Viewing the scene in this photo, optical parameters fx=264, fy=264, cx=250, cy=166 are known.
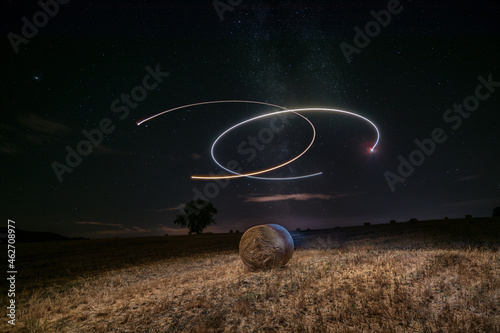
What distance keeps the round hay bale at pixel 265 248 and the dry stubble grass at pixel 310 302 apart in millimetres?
1286

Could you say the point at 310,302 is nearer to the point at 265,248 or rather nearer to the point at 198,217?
the point at 265,248

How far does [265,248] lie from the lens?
498 inches

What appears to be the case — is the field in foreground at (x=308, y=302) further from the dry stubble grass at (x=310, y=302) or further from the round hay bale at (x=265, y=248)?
the round hay bale at (x=265, y=248)

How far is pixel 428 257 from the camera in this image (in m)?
10.9

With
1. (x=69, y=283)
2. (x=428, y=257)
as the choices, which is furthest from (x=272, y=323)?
(x=69, y=283)

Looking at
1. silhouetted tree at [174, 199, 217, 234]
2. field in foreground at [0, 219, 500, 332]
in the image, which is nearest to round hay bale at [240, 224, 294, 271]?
field in foreground at [0, 219, 500, 332]

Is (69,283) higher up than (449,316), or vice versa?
(449,316)

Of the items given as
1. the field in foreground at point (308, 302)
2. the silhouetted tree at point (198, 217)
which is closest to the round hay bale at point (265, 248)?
the field in foreground at point (308, 302)

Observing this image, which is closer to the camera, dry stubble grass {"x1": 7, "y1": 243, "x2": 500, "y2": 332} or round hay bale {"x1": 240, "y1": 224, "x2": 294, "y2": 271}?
dry stubble grass {"x1": 7, "y1": 243, "x2": 500, "y2": 332}

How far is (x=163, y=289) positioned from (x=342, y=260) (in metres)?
7.92

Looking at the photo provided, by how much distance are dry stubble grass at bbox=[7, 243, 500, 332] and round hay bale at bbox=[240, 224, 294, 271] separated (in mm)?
1286

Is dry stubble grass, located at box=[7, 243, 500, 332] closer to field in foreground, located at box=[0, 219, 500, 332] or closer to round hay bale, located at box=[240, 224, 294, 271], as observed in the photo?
field in foreground, located at box=[0, 219, 500, 332]

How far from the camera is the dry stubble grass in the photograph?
630 cm

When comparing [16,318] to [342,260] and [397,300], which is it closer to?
[397,300]
